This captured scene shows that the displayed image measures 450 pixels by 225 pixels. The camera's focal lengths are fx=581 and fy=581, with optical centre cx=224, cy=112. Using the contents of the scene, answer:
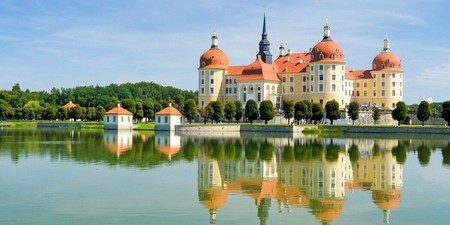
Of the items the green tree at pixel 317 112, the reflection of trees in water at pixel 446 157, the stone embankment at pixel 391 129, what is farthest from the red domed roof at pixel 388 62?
the reflection of trees in water at pixel 446 157

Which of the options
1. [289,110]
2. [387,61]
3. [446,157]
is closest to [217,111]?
[289,110]

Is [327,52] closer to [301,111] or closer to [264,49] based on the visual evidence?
[301,111]

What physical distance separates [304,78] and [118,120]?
2295 cm

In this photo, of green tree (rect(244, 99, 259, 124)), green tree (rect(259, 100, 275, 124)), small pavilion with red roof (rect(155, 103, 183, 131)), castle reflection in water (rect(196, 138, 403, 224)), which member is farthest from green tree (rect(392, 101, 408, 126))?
→ castle reflection in water (rect(196, 138, 403, 224))

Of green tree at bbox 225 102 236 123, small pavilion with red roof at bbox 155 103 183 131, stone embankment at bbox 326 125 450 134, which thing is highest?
green tree at bbox 225 102 236 123

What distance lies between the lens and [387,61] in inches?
2766

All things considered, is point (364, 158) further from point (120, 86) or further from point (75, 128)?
point (120, 86)

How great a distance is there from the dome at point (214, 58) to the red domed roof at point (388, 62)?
18.8 metres

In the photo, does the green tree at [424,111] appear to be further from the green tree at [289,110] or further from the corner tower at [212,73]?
the corner tower at [212,73]

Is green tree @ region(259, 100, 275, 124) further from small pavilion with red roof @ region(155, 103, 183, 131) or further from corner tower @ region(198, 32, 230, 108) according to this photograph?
corner tower @ region(198, 32, 230, 108)

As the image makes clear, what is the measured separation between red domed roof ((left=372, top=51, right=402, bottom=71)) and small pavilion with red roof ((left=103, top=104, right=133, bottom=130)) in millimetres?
30808

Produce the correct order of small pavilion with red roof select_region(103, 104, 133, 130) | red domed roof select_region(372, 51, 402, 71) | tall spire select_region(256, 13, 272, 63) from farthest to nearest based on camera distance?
tall spire select_region(256, 13, 272, 63)
red domed roof select_region(372, 51, 402, 71)
small pavilion with red roof select_region(103, 104, 133, 130)

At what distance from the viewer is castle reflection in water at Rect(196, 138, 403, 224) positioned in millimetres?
13930

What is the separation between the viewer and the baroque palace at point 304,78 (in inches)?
2576
